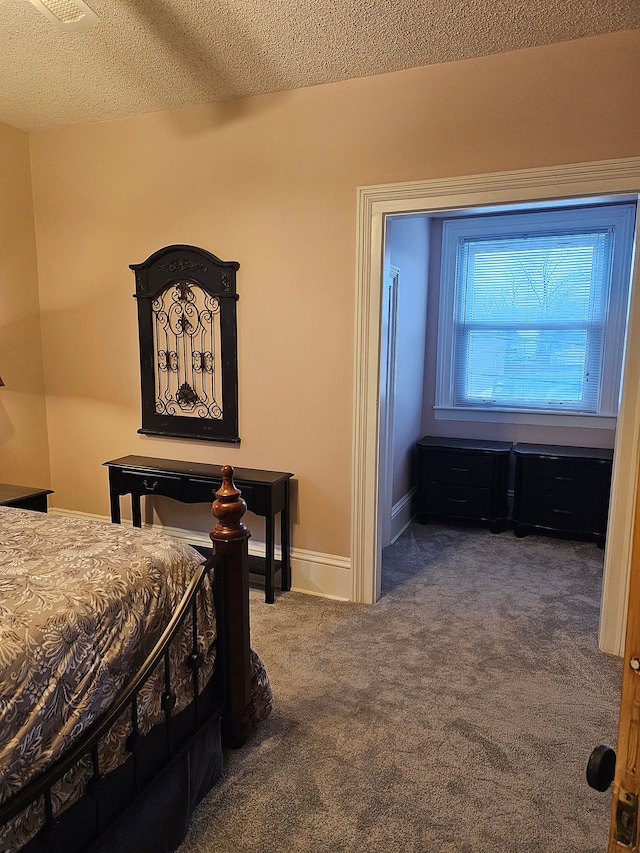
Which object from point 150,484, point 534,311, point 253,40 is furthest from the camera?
point 534,311

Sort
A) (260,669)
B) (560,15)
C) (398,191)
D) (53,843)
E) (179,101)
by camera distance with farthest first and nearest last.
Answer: (179,101), (398,191), (560,15), (260,669), (53,843)

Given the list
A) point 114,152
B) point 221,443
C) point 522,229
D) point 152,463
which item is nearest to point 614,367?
point 522,229

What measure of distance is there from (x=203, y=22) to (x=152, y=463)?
93.3 inches

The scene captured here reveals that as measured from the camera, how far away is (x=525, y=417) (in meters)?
4.64

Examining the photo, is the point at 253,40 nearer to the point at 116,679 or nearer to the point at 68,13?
the point at 68,13

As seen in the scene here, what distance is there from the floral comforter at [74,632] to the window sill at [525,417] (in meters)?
3.47

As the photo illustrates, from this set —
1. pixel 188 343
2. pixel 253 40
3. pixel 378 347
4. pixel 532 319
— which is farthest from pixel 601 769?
pixel 532 319

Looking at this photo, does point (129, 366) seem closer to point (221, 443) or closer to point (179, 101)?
point (221, 443)

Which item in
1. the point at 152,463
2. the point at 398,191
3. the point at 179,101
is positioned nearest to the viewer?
the point at 398,191

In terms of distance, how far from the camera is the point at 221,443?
3.55 m

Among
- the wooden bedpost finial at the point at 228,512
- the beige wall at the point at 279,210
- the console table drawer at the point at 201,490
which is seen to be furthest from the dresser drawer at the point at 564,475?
the wooden bedpost finial at the point at 228,512

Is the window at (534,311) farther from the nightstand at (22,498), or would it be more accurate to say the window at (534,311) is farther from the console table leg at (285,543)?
the nightstand at (22,498)

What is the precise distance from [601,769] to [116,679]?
1.14m

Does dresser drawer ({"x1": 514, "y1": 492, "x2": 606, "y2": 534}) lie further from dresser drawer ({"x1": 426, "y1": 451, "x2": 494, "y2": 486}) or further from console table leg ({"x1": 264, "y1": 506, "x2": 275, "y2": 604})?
console table leg ({"x1": 264, "y1": 506, "x2": 275, "y2": 604})
